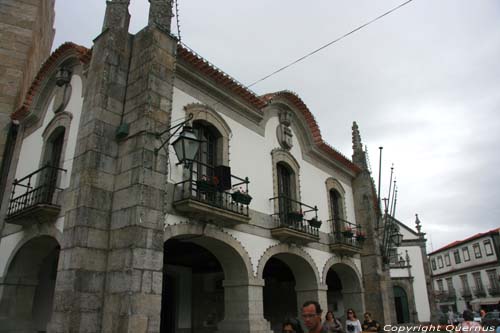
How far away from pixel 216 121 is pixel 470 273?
37.2 metres

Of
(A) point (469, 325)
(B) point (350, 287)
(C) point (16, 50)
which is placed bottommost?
(A) point (469, 325)

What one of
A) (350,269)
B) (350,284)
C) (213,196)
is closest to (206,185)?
(213,196)

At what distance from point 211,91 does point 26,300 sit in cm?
649

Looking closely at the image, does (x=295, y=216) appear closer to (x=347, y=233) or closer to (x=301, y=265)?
(x=301, y=265)

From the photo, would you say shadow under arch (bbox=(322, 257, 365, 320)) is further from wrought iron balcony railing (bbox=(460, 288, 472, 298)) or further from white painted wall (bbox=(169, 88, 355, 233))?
wrought iron balcony railing (bbox=(460, 288, 472, 298))

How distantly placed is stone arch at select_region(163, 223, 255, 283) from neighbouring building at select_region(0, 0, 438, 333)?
0.11ft

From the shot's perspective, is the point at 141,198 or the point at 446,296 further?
the point at 446,296

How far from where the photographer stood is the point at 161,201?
6730 mm

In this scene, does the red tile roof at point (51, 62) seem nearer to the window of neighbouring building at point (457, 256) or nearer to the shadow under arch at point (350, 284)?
the shadow under arch at point (350, 284)

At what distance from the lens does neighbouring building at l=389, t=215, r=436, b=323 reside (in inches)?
1008

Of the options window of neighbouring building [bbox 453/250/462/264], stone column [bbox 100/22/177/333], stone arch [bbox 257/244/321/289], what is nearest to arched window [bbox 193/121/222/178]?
stone column [bbox 100/22/177/333]

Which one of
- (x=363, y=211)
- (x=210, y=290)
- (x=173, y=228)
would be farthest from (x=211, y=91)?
(x=363, y=211)

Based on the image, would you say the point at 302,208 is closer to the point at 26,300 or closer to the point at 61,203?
the point at 61,203

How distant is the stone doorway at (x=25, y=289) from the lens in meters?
8.61
